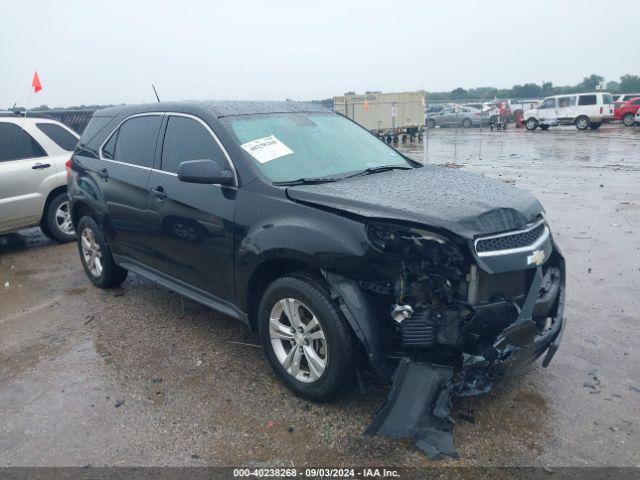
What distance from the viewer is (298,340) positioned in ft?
11.2

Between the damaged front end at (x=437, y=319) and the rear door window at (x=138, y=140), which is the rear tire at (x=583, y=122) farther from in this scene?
the damaged front end at (x=437, y=319)

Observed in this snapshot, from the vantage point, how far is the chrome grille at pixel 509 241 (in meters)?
2.95

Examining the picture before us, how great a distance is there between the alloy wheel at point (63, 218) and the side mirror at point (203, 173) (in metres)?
4.75

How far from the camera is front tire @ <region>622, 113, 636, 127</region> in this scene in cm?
2909

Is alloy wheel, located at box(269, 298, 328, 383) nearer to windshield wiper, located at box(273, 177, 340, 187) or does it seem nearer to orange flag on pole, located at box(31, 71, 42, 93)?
windshield wiper, located at box(273, 177, 340, 187)

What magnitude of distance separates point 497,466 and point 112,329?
330cm

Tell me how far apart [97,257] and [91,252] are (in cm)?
15

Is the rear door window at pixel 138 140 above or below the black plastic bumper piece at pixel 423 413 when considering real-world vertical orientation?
above

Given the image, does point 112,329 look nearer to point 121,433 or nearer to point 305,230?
point 121,433

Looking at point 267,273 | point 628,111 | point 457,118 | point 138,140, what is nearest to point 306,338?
point 267,273

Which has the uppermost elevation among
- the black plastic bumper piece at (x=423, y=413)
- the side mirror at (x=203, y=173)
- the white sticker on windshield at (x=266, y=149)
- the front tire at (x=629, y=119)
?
the white sticker on windshield at (x=266, y=149)

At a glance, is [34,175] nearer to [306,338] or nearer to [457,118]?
[306,338]

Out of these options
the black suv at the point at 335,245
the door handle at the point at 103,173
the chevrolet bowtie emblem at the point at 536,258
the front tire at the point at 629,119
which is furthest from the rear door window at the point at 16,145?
the front tire at the point at 629,119

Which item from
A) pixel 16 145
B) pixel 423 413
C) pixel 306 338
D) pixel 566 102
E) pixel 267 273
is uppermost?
pixel 566 102
